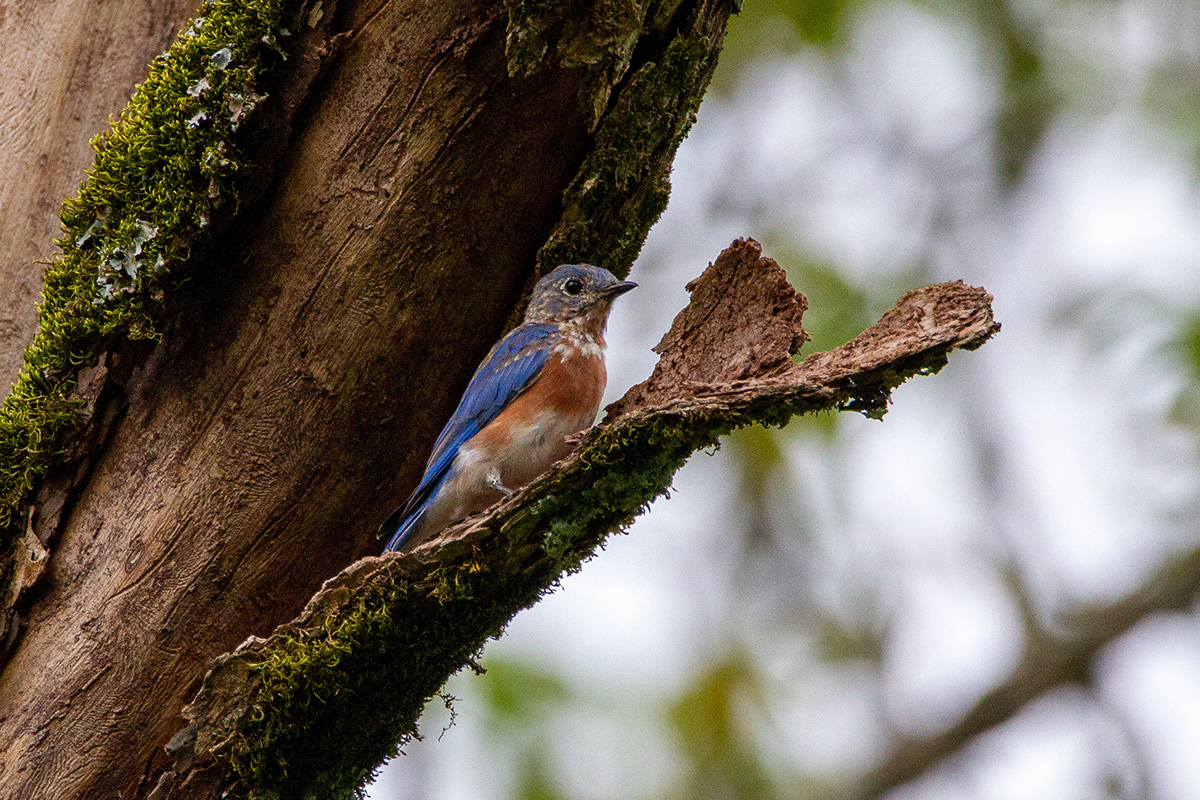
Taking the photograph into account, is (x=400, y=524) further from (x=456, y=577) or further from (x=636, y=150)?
(x=636, y=150)

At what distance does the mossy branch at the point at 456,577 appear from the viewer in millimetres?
2916

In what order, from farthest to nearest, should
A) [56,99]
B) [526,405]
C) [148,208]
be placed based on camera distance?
[526,405], [56,99], [148,208]

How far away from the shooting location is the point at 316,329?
3.45 metres

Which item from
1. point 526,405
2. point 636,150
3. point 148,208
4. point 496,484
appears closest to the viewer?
point 148,208

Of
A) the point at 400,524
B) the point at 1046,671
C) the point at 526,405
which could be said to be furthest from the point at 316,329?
the point at 1046,671

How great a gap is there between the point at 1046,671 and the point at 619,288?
3190 millimetres

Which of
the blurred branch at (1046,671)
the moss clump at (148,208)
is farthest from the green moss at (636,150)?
the blurred branch at (1046,671)

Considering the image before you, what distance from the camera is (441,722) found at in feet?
24.7

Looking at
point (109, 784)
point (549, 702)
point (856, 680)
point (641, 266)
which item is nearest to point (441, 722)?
point (549, 702)

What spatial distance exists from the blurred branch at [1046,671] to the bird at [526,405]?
2665 millimetres

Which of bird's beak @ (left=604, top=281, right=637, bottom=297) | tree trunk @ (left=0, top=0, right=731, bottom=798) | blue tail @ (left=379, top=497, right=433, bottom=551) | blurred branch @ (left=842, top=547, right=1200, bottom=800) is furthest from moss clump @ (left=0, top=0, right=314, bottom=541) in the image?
blurred branch @ (left=842, top=547, right=1200, bottom=800)

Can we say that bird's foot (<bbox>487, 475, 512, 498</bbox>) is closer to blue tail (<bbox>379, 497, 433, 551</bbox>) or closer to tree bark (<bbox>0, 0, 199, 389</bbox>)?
blue tail (<bbox>379, 497, 433, 551</bbox>)

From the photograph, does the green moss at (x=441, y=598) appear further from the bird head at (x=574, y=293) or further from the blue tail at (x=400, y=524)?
the bird head at (x=574, y=293)

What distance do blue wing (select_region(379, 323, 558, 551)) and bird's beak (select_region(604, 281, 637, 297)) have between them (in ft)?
1.05
